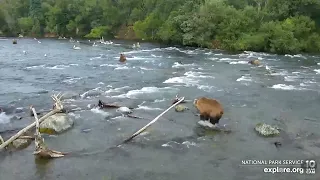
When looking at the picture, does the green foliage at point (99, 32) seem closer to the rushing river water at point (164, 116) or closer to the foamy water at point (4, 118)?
the rushing river water at point (164, 116)

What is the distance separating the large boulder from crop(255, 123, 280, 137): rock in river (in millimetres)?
11383

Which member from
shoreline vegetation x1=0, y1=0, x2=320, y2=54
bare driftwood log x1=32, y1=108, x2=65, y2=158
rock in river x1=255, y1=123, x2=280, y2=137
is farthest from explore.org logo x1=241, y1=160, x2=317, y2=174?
shoreline vegetation x1=0, y1=0, x2=320, y2=54

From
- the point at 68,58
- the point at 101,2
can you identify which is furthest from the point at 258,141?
the point at 101,2

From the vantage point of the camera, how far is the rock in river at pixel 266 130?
871 inches

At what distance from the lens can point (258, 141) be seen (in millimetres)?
21203

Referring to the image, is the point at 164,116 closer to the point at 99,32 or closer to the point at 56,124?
the point at 56,124

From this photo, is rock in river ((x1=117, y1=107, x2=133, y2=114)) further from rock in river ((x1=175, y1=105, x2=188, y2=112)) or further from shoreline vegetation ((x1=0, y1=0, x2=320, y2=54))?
shoreline vegetation ((x1=0, y1=0, x2=320, y2=54))

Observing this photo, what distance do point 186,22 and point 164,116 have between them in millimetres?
52657

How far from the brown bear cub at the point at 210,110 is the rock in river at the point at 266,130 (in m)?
2.38

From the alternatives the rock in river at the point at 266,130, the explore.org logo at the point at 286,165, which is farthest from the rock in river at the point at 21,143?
the rock in river at the point at 266,130

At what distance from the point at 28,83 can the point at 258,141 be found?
24941 mm

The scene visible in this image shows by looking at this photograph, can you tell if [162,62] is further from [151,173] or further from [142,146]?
[151,173]

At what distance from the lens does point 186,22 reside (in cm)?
7569

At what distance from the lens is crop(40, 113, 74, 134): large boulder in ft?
72.9
